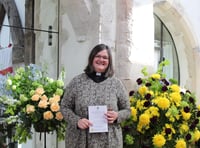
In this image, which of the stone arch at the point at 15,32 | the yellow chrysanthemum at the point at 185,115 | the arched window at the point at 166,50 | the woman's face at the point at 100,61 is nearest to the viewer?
the woman's face at the point at 100,61

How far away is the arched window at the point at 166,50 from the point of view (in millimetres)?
4516

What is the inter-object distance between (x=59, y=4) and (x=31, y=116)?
118 cm

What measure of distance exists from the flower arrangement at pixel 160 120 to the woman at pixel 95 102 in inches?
18.1

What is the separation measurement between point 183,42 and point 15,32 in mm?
1729

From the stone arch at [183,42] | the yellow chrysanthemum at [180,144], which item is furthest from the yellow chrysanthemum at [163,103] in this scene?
the stone arch at [183,42]

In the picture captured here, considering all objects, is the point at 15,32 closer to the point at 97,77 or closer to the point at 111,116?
the point at 97,77

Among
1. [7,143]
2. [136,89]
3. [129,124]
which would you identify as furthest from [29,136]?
[136,89]

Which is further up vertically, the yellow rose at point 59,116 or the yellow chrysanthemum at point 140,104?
the yellow chrysanthemum at point 140,104

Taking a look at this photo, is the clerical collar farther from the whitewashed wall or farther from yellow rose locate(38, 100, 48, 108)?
the whitewashed wall

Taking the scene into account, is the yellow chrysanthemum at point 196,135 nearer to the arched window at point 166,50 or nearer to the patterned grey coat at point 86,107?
the patterned grey coat at point 86,107

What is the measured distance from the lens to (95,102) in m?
2.07

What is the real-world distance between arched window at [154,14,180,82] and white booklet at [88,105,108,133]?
2.53m

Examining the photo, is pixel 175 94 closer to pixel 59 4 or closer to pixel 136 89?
pixel 136 89

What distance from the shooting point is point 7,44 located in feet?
15.1
